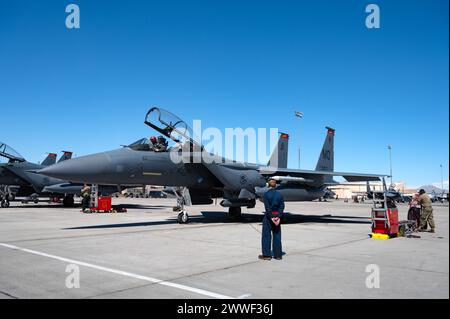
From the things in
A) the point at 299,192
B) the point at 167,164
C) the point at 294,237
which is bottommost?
the point at 294,237

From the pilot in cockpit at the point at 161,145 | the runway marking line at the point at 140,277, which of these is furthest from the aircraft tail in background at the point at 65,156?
the runway marking line at the point at 140,277

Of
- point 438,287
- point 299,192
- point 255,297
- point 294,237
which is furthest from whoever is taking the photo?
point 299,192

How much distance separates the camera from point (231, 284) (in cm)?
457

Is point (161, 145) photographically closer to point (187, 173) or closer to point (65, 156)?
point (187, 173)

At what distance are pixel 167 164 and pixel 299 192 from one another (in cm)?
575

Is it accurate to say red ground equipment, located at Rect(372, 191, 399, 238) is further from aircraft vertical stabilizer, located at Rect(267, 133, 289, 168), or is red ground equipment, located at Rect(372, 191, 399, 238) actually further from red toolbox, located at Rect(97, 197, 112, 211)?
red toolbox, located at Rect(97, 197, 112, 211)

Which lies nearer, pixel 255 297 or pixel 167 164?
pixel 255 297

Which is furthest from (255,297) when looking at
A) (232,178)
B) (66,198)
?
(66,198)

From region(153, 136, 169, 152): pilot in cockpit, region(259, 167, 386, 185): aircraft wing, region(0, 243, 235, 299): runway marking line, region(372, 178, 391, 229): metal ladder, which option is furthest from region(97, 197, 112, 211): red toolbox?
region(372, 178, 391, 229): metal ladder

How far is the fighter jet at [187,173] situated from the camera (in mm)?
10141

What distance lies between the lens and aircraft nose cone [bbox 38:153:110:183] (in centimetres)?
940

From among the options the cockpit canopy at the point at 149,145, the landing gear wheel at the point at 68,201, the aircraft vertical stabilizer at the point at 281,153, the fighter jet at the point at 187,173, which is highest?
the aircraft vertical stabilizer at the point at 281,153

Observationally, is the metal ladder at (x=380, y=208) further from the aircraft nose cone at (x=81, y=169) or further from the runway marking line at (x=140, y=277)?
the aircraft nose cone at (x=81, y=169)
